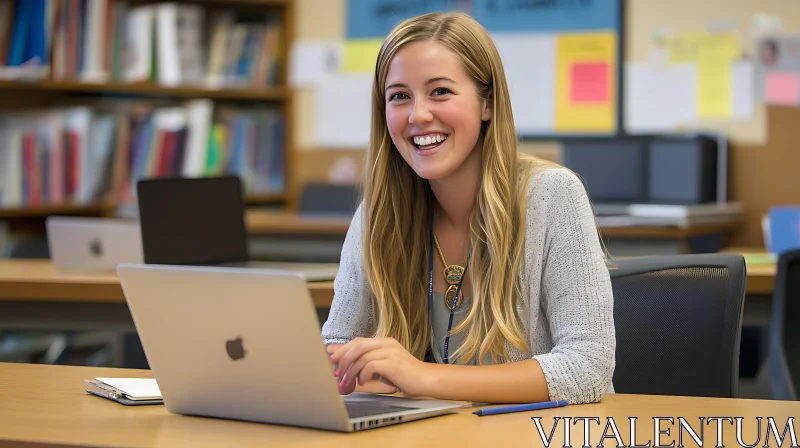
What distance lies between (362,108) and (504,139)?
3.26 meters

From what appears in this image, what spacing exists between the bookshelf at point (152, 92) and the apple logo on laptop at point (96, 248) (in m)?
1.38

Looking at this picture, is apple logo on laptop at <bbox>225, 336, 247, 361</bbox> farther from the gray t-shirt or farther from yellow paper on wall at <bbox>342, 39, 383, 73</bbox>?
yellow paper on wall at <bbox>342, 39, 383, 73</bbox>

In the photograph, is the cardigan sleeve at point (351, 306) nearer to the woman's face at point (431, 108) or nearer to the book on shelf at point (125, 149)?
the woman's face at point (431, 108)

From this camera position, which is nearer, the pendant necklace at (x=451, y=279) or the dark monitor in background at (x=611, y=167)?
the pendant necklace at (x=451, y=279)

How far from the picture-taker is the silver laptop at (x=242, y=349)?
1091 millimetres

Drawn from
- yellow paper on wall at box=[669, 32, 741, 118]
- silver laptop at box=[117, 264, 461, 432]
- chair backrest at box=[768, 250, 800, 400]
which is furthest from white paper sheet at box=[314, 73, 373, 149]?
silver laptop at box=[117, 264, 461, 432]

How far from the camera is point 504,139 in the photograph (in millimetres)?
1612

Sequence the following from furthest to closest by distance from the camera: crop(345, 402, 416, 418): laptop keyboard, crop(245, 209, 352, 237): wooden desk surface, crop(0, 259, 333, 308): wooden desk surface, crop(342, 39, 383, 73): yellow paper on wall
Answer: crop(342, 39, 383, 73): yellow paper on wall
crop(245, 209, 352, 237): wooden desk surface
crop(0, 259, 333, 308): wooden desk surface
crop(345, 402, 416, 418): laptop keyboard

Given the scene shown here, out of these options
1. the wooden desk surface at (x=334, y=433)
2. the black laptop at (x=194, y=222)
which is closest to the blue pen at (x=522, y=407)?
the wooden desk surface at (x=334, y=433)

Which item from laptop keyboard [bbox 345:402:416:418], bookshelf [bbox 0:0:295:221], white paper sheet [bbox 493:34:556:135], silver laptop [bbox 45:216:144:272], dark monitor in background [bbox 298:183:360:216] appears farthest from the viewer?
dark monitor in background [bbox 298:183:360:216]

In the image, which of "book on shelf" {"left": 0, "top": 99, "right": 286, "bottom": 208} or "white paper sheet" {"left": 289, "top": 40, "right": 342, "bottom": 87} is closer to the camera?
"book on shelf" {"left": 0, "top": 99, "right": 286, "bottom": 208}

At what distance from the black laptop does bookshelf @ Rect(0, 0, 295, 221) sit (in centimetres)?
185

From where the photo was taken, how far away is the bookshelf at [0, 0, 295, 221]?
403cm

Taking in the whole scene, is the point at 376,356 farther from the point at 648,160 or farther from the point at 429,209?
the point at 648,160
